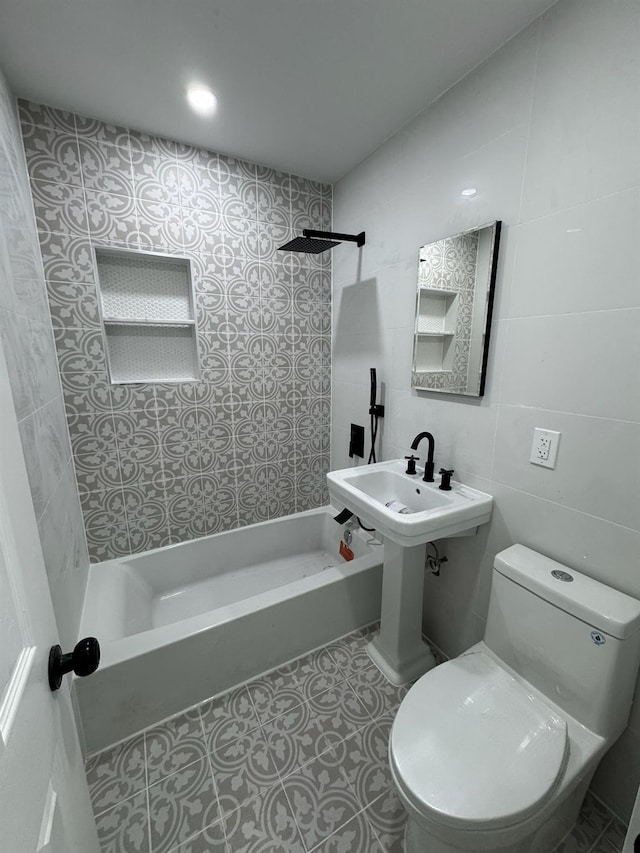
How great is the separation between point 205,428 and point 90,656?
1.56 metres

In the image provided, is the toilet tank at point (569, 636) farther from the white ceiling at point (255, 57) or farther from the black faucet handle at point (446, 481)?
the white ceiling at point (255, 57)

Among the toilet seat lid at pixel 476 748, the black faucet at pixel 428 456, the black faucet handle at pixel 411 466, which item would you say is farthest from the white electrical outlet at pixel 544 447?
the toilet seat lid at pixel 476 748

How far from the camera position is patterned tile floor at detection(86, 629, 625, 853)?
1092 mm

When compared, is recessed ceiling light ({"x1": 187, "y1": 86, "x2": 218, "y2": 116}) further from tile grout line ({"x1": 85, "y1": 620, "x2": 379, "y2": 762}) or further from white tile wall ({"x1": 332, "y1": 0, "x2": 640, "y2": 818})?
tile grout line ({"x1": 85, "y1": 620, "x2": 379, "y2": 762})

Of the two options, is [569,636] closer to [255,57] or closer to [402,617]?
[402,617]

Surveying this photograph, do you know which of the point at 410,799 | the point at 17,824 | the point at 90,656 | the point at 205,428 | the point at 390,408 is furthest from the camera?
the point at 205,428

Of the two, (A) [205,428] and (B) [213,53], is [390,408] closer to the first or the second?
(A) [205,428]

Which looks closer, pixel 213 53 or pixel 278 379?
pixel 213 53

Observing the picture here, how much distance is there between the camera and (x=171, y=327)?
6.44 ft

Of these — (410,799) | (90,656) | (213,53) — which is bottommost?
(410,799)

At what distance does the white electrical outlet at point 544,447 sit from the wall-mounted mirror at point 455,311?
0.89 feet

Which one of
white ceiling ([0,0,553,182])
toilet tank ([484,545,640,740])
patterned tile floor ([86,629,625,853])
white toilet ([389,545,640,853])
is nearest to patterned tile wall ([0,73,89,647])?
white ceiling ([0,0,553,182])

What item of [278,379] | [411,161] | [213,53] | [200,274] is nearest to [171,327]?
[200,274]

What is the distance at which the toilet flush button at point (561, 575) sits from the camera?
3.61 ft
